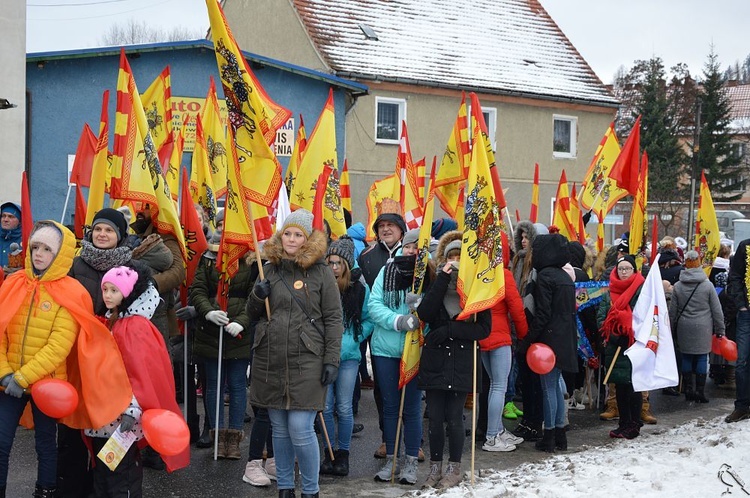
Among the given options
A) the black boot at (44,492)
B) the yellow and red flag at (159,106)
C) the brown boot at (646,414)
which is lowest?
the brown boot at (646,414)

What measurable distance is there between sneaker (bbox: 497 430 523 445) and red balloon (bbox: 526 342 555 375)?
73 cm

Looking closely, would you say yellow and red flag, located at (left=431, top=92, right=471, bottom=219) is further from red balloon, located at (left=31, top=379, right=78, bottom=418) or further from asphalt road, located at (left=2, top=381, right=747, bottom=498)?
red balloon, located at (left=31, top=379, right=78, bottom=418)

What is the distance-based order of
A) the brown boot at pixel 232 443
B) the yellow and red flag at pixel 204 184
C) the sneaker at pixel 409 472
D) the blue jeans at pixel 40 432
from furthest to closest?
the yellow and red flag at pixel 204 184 < the brown boot at pixel 232 443 < the sneaker at pixel 409 472 < the blue jeans at pixel 40 432

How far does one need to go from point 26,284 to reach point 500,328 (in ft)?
13.1

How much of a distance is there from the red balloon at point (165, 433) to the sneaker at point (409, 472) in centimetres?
204

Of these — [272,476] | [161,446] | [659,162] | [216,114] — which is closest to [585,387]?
[272,476]

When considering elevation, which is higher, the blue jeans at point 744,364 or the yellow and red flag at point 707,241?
the yellow and red flag at point 707,241

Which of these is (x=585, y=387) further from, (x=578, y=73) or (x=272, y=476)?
(x=578, y=73)

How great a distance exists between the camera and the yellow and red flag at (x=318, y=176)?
32.4 feet

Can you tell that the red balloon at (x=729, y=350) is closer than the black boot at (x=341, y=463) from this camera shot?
No

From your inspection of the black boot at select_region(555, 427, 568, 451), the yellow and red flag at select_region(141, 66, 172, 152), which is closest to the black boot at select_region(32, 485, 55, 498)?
the black boot at select_region(555, 427, 568, 451)

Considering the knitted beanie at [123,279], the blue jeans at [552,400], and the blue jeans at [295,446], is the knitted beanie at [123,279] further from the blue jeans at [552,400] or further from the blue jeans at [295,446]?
the blue jeans at [552,400]

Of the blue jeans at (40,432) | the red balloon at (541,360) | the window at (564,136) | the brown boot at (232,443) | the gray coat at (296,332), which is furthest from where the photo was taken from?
the window at (564,136)

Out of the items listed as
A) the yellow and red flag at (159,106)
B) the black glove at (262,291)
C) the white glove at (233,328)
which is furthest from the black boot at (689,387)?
the black glove at (262,291)
